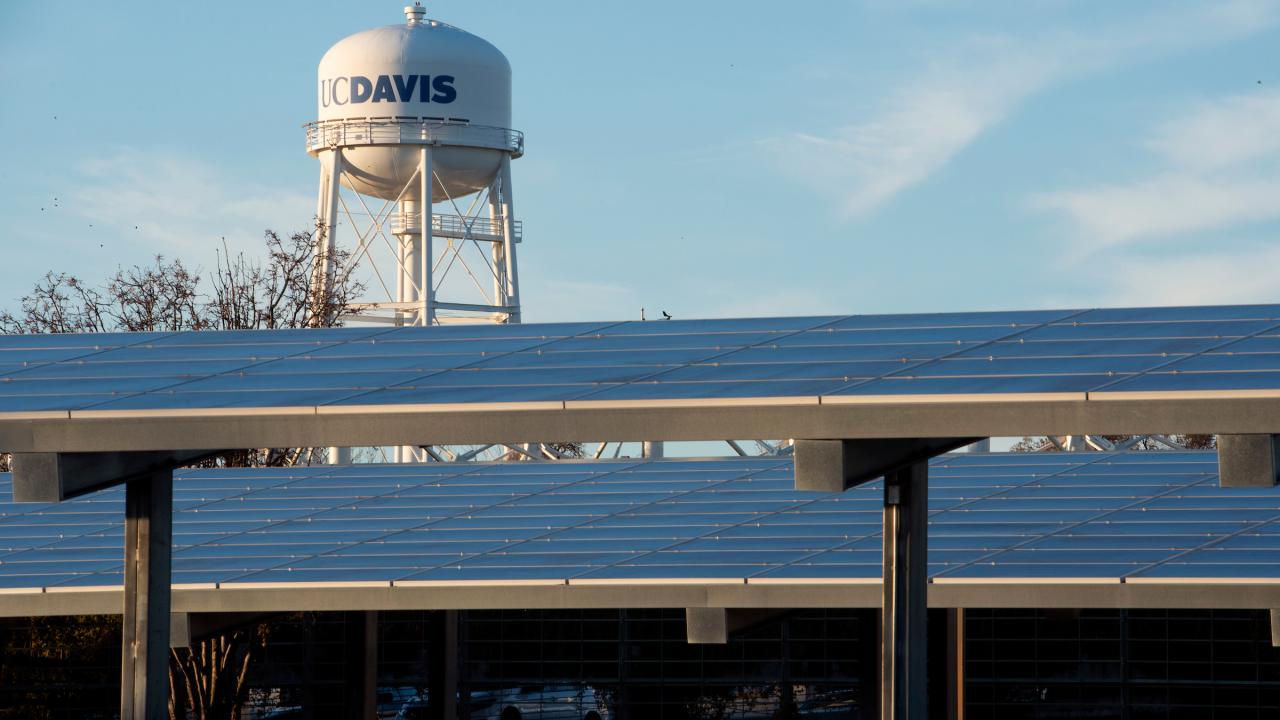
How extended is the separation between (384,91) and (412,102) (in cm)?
73

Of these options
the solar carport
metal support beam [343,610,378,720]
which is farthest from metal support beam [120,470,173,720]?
metal support beam [343,610,378,720]

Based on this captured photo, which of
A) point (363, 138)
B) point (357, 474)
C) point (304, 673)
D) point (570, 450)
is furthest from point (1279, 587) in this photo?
point (570, 450)

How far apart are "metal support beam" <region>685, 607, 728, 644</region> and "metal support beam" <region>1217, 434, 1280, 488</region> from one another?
712 centimetres

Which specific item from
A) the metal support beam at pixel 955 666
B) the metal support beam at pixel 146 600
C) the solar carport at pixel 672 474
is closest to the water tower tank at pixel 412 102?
the solar carport at pixel 672 474

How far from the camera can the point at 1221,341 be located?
11.0 metres

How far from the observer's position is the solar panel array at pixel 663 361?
10.4m

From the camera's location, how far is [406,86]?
4247cm

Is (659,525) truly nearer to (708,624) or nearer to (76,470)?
(708,624)

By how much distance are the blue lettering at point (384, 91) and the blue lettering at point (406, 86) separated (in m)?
0.18

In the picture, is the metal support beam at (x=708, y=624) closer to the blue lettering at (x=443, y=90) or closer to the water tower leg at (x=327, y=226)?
the water tower leg at (x=327, y=226)

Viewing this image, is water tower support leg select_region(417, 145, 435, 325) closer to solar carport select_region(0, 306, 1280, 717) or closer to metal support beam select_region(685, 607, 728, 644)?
solar carport select_region(0, 306, 1280, 717)

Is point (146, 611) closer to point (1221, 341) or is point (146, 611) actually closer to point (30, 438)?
point (30, 438)

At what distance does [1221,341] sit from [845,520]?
7.46 metres

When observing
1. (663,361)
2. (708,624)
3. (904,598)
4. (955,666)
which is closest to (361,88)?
(955,666)
